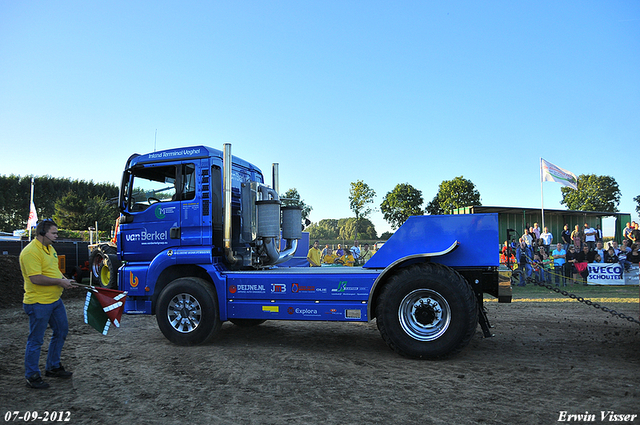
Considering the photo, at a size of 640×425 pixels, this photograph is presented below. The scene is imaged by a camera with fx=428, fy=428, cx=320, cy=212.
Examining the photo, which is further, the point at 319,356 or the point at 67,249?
the point at 67,249

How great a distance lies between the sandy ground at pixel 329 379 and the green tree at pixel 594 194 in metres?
67.3

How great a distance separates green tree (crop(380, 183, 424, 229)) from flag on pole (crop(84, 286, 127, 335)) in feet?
170

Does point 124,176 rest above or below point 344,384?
above

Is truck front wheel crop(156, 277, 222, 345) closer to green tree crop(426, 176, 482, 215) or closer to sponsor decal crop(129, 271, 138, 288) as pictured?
sponsor decal crop(129, 271, 138, 288)

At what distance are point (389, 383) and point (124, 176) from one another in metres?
5.58

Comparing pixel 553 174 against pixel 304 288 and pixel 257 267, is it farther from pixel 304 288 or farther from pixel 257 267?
pixel 304 288

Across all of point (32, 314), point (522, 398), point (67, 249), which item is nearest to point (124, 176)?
point (32, 314)

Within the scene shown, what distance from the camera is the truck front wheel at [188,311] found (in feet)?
21.5

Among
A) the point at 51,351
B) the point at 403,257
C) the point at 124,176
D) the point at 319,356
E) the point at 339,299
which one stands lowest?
the point at 319,356

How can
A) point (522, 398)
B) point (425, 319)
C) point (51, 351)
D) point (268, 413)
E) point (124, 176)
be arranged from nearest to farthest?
point (268, 413) < point (522, 398) < point (51, 351) < point (425, 319) < point (124, 176)

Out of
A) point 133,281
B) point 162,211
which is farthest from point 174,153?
point 133,281

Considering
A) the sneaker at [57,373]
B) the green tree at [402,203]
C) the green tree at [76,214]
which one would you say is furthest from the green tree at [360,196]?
the sneaker at [57,373]

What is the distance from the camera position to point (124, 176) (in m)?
7.44

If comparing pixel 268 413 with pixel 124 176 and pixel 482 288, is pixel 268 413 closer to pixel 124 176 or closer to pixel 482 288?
Result: pixel 482 288
